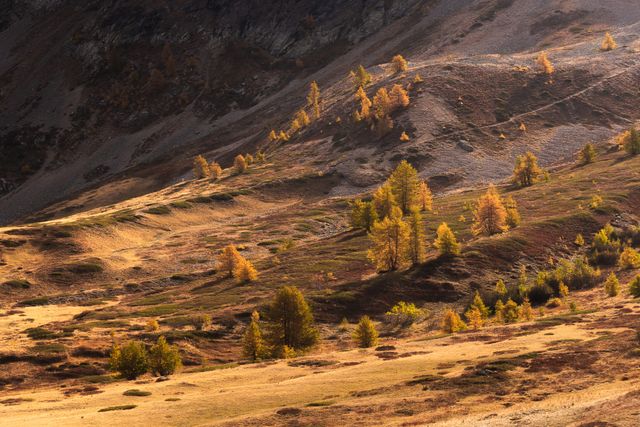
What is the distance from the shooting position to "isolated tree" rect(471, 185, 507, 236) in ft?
360

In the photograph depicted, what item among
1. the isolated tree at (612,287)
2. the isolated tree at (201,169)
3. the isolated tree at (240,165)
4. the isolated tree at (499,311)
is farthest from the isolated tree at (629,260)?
the isolated tree at (201,169)

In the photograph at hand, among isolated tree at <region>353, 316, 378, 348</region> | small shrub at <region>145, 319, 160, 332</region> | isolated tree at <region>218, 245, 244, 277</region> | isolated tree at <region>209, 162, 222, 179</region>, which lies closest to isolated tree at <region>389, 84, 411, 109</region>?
isolated tree at <region>209, 162, 222, 179</region>

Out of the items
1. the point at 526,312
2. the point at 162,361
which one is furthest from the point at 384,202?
the point at 162,361

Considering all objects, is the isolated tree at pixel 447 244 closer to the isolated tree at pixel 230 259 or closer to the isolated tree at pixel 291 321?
the isolated tree at pixel 230 259

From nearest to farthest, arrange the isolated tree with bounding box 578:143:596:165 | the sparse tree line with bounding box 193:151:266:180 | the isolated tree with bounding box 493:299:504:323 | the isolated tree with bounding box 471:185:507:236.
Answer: the isolated tree with bounding box 493:299:504:323 → the isolated tree with bounding box 471:185:507:236 → the isolated tree with bounding box 578:143:596:165 → the sparse tree line with bounding box 193:151:266:180

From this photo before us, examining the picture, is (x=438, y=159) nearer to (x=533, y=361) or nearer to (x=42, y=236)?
(x=42, y=236)

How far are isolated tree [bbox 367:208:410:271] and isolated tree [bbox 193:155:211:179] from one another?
9509 centimetres

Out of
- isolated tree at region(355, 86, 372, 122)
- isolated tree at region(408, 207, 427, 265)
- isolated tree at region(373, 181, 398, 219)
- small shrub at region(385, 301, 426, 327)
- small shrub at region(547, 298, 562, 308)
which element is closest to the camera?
small shrub at region(385, 301, 426, 327)

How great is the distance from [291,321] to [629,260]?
4789 centimetres

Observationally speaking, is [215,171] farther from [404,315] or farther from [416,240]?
[404,315]

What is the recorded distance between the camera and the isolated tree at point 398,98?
7490 inches

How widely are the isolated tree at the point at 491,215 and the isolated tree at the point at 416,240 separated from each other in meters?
16.4

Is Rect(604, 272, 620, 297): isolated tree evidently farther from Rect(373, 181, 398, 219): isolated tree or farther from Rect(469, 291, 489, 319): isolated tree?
Rect(373, 181, 398, 219): isolated tree

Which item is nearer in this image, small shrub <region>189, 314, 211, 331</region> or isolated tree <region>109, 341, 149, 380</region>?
isolated tree <region>109, 341, 149, 380</region>
